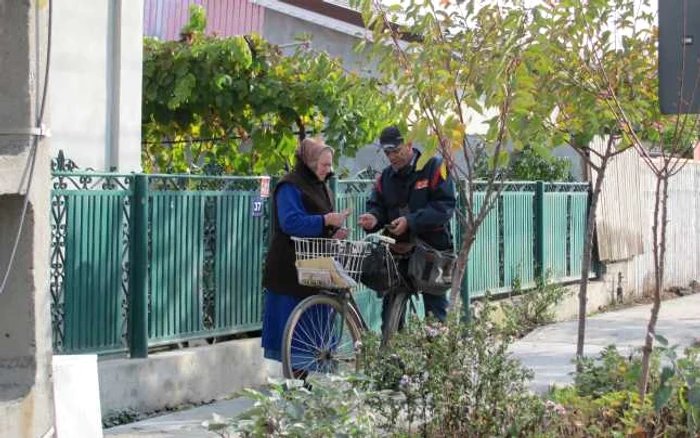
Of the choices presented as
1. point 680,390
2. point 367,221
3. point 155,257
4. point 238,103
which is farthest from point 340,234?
point 238,103

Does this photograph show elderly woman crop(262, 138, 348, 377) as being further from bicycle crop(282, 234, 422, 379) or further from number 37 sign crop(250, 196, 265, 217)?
number 37 sign crop(250, 196, 265, 217)

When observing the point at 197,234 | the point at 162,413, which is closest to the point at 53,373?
the point at 162,413

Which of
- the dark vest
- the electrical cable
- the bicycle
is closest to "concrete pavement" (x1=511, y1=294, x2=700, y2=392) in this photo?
the bicycle

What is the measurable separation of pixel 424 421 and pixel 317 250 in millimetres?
1896

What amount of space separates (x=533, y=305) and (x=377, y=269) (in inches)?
220

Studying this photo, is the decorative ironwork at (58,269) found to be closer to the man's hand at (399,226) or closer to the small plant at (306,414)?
the man's hand at (399,226)

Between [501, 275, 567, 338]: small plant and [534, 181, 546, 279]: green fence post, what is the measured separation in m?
0.57

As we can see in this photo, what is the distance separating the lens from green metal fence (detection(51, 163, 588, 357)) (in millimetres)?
7398

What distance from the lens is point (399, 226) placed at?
7.68 m

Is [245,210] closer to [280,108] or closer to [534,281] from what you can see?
[280,108]

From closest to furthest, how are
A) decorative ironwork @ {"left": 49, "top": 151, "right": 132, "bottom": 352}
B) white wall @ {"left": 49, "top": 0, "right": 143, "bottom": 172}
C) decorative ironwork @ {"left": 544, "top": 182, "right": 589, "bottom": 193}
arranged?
decorative ironwork @ {"left": 49, "top": 151, "right": 132, "bottom": 352} < white wall @ {"left": 49, "top": 0, "right": 143, "bottom": 172} < decorative ironwork @ {"left": 544, "top": 182, "right": 589, "bottom": 193}

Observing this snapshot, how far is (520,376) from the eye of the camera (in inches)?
229

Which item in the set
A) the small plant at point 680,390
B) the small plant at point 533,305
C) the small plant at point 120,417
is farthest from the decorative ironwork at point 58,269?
the small plant at point 533,305

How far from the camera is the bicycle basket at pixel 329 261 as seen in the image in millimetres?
7148
